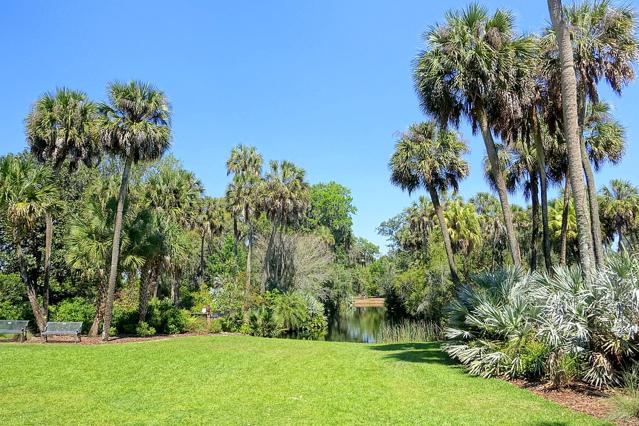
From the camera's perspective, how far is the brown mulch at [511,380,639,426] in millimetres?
7026

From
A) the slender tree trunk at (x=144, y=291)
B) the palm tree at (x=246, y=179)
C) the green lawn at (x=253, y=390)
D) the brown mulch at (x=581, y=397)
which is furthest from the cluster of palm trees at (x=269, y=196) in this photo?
the brown mulch at (x=581, y=397)

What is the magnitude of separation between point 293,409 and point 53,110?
20.0 m

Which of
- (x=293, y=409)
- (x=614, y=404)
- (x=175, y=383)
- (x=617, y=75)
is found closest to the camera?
(x=614, y=404)

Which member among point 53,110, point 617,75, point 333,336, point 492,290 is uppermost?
point 53,110

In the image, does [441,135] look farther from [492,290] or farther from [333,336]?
[333,336]

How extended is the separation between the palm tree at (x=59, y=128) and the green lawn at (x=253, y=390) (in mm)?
10705

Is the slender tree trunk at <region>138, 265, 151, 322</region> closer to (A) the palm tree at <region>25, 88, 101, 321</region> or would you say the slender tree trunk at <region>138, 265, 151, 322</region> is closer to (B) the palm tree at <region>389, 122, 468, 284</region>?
(A) the palm tree at <region>25, 88, 101, 321</region>

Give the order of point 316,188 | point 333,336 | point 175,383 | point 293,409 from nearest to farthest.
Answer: point 293,409, point 175,383, point 333,336, point 316,188

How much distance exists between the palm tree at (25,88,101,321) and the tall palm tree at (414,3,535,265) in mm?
15442

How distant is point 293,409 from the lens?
7.52 metres

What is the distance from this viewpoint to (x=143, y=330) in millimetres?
20859

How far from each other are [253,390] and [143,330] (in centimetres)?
1379

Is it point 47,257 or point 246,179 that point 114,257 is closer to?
point 47,257

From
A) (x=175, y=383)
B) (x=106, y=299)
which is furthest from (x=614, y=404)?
(x=106, y=299)
